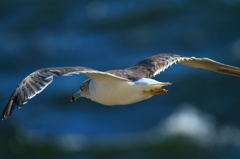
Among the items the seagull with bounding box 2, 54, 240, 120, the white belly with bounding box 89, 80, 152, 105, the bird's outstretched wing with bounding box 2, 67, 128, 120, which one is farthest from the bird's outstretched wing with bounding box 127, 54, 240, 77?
the bird's outstretched wing with bounding box 2, 67, 128, 120

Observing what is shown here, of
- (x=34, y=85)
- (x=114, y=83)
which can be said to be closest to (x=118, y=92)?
(x=114, y=83)

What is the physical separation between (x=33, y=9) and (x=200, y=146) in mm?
12367

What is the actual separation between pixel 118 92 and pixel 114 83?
14 centimetres

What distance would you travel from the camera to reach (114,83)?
6.34m

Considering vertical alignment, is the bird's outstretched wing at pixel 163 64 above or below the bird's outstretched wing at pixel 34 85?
above

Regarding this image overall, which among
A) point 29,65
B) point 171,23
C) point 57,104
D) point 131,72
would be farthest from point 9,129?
point 131,72

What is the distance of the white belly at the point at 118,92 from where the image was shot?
6.27m

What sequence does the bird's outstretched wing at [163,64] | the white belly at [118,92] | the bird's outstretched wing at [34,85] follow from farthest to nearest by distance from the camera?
the bird's outstretched wing at [163,64]
the white belly at [118,92]
the bird's outstretched wing at [34,85]

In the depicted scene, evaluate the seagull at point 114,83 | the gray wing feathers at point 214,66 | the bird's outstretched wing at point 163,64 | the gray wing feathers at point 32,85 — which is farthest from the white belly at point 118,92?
the gray wing feathers at point 214,66

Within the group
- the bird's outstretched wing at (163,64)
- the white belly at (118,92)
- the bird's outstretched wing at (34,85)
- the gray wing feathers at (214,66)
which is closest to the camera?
the bird's outstretched wing at (34,85)

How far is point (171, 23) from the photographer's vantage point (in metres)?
23.4

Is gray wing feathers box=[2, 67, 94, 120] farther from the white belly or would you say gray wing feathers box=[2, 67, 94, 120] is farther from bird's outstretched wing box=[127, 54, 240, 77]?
bird's outstretched wing box=[127, 54, 240, 77]

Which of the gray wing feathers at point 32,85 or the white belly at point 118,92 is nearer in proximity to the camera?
the gray wing feathers at point 32,85

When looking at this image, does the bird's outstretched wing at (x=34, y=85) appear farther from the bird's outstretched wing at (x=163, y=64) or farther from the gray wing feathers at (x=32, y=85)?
the bird's outstretched wing at (x=163, y=64)
